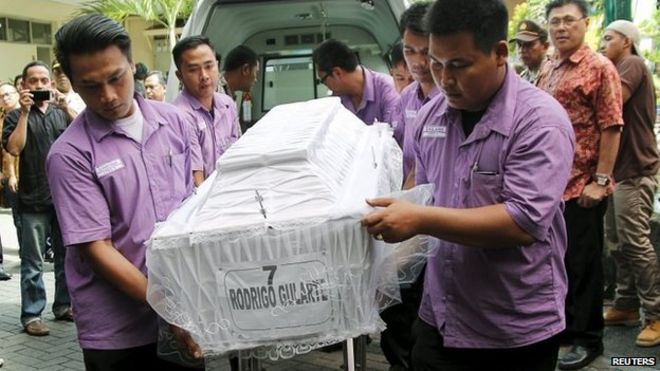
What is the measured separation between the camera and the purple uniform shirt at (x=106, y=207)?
2.01 m

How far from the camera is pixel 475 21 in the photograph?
5.77 ft

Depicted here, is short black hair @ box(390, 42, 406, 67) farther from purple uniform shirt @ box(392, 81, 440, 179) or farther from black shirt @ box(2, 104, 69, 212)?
black shirt @ box(2, 104, 69, 212)

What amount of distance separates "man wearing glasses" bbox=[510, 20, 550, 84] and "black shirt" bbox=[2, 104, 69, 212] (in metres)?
3.82

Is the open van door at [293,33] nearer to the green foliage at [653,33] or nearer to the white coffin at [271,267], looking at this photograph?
the green foliage at [653,33]

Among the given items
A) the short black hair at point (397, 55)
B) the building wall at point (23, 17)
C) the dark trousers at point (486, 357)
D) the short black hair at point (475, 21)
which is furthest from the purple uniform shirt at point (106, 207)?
the building wall at point (23, 17)

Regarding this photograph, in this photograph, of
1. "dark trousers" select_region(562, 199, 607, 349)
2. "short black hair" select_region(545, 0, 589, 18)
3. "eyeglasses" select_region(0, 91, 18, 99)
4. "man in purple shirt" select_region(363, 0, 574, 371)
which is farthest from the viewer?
"eyeglasses" select_region(0, 91, 18, 99)

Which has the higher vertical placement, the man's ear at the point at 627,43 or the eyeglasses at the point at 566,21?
the eyeglasses at the point at 566,21

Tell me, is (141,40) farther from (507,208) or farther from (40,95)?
(507,208)

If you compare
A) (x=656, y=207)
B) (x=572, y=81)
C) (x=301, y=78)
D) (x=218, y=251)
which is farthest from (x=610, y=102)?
(x=301, y=78)

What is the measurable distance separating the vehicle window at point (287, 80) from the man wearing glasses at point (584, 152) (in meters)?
2.71

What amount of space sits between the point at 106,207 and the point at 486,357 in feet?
4.30

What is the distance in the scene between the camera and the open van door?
5.04 m

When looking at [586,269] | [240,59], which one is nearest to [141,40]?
[240,59]

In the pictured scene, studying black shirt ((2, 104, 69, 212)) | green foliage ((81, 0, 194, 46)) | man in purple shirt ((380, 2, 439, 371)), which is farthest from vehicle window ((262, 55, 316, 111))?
green foliage ((81, 0, 194, 46))
